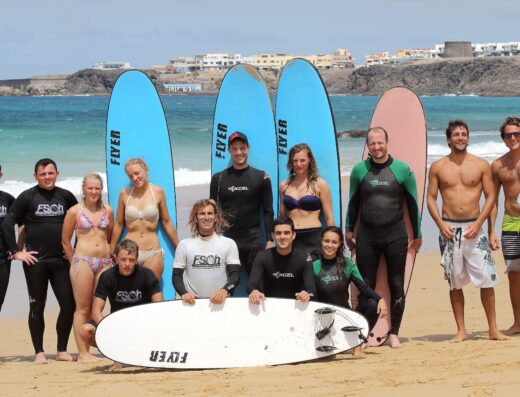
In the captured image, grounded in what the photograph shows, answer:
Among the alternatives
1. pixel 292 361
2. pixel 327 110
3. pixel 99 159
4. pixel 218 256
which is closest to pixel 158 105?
pixel 327 110

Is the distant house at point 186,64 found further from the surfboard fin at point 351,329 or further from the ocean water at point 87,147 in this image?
the surfboard fin at point 351,329

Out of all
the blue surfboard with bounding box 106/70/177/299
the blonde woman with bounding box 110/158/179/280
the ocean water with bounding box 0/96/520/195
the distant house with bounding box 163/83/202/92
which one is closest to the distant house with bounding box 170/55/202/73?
the distant house with bounding box 163/83/202/92

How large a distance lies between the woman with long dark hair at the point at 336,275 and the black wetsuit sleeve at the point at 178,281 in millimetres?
721

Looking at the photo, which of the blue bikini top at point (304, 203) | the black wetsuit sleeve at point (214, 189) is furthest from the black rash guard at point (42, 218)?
the blue bikini top at point (304, 203)

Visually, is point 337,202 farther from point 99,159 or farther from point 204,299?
point 99,159

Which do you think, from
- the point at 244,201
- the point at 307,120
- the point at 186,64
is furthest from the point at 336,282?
the point at 186,64

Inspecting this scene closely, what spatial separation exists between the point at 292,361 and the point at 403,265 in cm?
97

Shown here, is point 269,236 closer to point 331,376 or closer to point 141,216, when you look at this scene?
point 141,216

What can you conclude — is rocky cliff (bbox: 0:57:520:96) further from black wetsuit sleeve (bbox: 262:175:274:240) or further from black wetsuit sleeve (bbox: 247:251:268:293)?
black wetsuit sleeve (bbox: 247:251:268:293)

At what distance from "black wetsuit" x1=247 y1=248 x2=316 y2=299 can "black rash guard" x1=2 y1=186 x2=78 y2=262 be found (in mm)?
1148

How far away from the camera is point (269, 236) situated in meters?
5.39

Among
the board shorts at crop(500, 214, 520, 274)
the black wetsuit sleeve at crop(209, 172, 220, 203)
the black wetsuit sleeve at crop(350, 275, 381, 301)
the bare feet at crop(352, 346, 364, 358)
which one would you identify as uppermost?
the black wetsuit sleeve at crop(209, 172, 220, 203)

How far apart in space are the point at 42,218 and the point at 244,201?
1.17 metres

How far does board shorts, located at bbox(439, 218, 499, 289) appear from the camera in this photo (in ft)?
16.8
